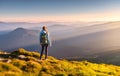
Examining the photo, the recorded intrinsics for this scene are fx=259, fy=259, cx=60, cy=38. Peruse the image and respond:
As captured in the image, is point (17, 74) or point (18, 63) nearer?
point (17, 74)

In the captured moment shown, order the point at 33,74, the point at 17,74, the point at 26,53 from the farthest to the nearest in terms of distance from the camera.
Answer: the point at 26,53, the point at 33,74, the point at 17,74

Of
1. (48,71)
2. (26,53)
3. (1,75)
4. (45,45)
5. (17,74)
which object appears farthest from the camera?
(26,53)

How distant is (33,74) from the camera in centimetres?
2123

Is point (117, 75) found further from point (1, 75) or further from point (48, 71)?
point (1, 75)

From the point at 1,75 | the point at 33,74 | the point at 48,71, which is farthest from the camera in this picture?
the point at 48,71

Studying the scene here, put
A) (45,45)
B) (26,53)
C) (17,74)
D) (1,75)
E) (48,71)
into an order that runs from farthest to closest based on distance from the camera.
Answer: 1. (26,53)
2. (45,45)
3. (48,71)
4. (17,74)
5. (1,75)

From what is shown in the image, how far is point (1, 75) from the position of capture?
18.3 meters

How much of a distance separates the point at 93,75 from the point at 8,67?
7743 millimetres

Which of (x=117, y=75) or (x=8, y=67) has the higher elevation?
(x=8, y=67)

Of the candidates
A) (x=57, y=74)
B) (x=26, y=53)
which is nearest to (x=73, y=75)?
(x=57, y=74)

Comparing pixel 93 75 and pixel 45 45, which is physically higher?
pixel 45 45

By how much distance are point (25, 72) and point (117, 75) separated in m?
10.7

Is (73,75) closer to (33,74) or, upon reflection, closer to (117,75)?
(33,74)

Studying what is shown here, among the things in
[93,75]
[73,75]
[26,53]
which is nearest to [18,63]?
[73,75]
